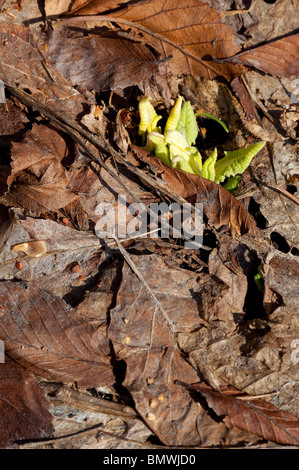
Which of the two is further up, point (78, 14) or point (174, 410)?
point (78, 14)

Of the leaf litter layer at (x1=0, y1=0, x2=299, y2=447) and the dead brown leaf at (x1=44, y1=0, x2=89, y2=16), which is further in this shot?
the dead brown leaf at (x1=44, y1=0, x2=89, y2=16)

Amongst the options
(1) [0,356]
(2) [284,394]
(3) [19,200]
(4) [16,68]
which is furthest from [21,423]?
(4) [16,68]

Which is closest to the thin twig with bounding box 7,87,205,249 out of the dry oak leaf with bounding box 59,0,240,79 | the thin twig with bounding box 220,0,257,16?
the dry oak leaf with bounding box 59,0,240,79

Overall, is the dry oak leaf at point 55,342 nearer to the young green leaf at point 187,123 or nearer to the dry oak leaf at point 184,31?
the young green leaf at point 187,123

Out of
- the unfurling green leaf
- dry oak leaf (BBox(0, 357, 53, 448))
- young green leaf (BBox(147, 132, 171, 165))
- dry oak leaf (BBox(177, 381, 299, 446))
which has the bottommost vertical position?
dry oak leaf (BBox(177, 381, 299, 446))

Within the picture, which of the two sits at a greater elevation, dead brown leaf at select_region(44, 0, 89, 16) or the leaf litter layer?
dead brown leaf at select_region(44, 0, 89, 16)

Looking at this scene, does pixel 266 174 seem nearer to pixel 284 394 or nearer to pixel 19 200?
pixel 284 394

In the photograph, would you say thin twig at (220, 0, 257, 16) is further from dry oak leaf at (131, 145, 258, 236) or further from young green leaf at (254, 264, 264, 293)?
young green leaf at (254, 264, 264, 293)

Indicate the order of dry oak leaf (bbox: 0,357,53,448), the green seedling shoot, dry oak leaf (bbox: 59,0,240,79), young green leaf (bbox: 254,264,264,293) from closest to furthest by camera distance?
1. dry oak leaf (bbox: 0,357,53,448)
2. young green leaf (bbox: 254,264,264,293)
3. the green seedling shoot
4. dry oak leaf (bbox: 59,0,240,79)
